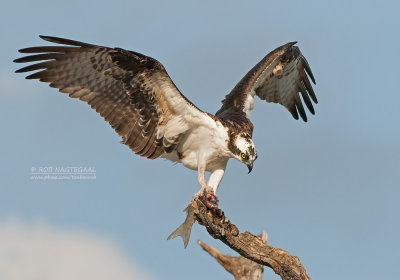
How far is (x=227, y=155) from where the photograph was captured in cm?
1117

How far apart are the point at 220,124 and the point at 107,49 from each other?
2259 millimetres

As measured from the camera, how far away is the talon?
34.2 ft

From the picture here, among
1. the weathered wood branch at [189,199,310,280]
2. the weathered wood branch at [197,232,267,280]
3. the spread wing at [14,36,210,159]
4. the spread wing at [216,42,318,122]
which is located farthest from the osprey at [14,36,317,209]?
the spread wing at [216,42,318,122]

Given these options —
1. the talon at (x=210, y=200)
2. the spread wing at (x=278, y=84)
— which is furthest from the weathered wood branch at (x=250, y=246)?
the spread wing at (x=278, y=84)

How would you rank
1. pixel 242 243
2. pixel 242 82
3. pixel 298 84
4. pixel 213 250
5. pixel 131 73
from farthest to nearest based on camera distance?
pixel 298 84 < pixel 242 82 < pixel 213 250 < pixel 131 73 < pixel 242 243

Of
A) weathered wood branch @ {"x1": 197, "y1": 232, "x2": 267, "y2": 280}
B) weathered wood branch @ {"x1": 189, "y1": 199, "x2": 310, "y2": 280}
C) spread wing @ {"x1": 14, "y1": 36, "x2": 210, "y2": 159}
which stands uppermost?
spread wing @ {"x1": 14, "y1": 36, "x2": 210, "y2": 159}

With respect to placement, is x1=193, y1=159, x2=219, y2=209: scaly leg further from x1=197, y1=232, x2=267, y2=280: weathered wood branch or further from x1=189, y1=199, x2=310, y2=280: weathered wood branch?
x1=197, y1=232, x2=267, y2=280: weathered wood branch

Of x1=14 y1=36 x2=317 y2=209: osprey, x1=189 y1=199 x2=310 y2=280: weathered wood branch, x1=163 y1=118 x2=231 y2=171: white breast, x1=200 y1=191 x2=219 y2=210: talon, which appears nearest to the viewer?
x1=189 y1=199 x2=310 y2=280: weathered wood branch

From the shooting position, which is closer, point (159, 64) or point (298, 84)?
point (159, 64)

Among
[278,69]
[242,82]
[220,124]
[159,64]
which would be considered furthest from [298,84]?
[159,64]

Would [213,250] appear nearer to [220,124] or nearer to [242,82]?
[220,124]

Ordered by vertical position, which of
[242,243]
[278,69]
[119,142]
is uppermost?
[278,69]

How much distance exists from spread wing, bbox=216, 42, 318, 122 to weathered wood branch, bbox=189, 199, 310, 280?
298 cm

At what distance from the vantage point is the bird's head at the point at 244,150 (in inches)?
428
